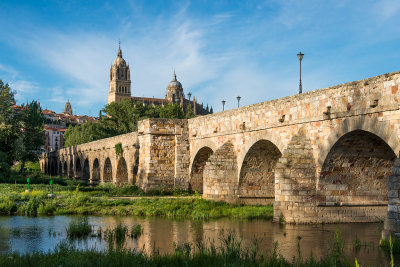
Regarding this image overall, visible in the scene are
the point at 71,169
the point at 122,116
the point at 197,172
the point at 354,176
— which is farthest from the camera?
the point at 122,116

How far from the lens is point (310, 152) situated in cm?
1680

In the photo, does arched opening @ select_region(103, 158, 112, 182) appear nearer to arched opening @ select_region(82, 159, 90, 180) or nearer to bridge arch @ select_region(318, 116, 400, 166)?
arched opening @ select_region(82, 159, 90, 180)

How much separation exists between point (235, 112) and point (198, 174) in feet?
22.2

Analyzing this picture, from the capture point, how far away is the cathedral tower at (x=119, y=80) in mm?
157250

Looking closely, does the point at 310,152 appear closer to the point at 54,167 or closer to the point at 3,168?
the point at 3,168

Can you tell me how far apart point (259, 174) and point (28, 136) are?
2507cm

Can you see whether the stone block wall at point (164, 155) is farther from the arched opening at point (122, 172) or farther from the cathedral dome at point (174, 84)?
the cathedral dome at point (174, 84)

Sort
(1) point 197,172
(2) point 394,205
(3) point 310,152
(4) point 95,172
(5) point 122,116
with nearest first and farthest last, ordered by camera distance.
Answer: (2) point 394,205 < (3) point 310,152 < (1) point 197,172 < (4) point 95,172 < (5) point 122,116

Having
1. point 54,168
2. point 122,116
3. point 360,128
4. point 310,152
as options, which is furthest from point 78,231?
point 54,168

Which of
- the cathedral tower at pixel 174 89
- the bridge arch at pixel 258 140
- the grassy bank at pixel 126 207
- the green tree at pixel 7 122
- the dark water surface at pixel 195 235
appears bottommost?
the dark water surface at pixel 195 235

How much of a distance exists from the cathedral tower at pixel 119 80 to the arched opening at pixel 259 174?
138 meters

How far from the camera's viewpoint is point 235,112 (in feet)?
72.6

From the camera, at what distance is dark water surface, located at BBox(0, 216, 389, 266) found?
38.5 ft

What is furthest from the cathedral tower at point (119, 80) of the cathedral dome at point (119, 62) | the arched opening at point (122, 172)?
the arched opening at point (122, 172)
